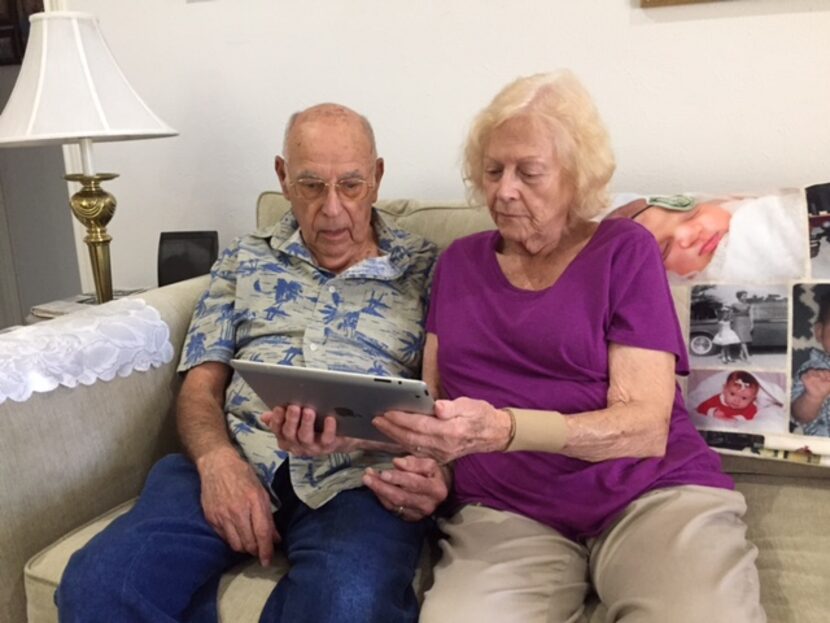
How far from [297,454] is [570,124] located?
65 cm

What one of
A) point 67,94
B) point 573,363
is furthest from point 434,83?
point 573,363

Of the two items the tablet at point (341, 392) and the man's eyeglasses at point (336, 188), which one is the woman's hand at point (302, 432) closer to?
the tablet at point (341, 392)

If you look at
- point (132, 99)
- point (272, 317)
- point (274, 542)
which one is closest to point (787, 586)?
point (274, 542)

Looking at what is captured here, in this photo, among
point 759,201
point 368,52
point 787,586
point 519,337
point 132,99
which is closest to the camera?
point 787,586

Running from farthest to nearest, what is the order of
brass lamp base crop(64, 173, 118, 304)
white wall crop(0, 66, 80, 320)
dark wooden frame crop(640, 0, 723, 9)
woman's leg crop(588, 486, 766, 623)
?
white wall crop(0, 66, 80, 320) < brass lamp base crop(64, 173, 118, 304) < dark wooden frame crop(640, 0, 723, 9) < woman's leg crop(588, 486, 766, 623)

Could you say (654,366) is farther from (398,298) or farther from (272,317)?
(272,317)

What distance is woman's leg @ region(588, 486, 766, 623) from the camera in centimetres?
89

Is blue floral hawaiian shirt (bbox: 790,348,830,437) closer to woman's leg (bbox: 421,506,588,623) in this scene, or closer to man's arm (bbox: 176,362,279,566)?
woman's leg (bbox: 421,506,588,623)

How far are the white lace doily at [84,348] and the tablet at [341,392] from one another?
38 cm

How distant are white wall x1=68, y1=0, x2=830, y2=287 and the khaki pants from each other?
84cm

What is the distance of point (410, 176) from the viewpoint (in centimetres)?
182

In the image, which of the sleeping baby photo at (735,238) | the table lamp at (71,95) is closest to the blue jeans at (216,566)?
the sleeping baby photo at (735,238)

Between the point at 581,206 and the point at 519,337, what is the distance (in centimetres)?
23

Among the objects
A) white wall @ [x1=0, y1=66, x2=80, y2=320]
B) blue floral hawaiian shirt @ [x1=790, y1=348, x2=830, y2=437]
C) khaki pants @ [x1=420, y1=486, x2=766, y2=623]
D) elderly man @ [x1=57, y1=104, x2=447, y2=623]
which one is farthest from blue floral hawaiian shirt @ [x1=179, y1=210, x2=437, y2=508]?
white wall @ [x1=0, y1=66, x2=80, y2=320]
